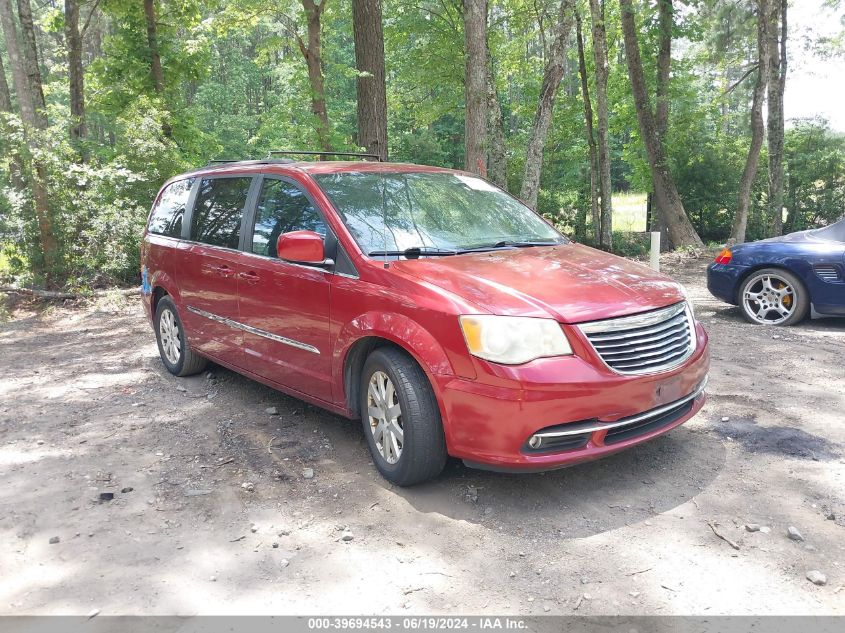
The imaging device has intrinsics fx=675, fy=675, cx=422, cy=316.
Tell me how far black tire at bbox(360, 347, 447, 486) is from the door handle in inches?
57.7

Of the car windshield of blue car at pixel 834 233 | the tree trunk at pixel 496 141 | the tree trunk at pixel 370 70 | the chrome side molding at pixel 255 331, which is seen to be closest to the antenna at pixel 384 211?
the chrome side molding at pixel 255 331

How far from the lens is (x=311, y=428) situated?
5.06m

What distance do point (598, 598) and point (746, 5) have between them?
26.6 metres

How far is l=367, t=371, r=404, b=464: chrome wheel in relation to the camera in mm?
3887

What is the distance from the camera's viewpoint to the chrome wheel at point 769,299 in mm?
7539

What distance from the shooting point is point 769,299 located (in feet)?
25.2

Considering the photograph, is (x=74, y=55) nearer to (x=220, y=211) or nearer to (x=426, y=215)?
(x=220, y=211)

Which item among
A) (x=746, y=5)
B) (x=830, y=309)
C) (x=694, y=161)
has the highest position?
(x=746, y=5)

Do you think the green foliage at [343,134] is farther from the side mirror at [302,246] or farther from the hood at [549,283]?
the hood at [549,283]

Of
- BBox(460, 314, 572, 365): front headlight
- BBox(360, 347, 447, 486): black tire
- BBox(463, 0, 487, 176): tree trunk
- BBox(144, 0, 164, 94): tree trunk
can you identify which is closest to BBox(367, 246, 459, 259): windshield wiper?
BBox(360, 347, 447, 486): black tire

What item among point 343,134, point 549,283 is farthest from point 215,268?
point 343,134

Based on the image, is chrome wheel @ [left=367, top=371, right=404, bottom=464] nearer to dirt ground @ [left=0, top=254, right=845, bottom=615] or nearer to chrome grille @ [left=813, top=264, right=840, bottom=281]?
dirt ground @ [left=0, top=254, right=845, bottom=615]

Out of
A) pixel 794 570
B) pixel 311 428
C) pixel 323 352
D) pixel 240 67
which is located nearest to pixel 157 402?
pixel 311 428

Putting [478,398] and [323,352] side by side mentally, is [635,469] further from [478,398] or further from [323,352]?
[323,352]
